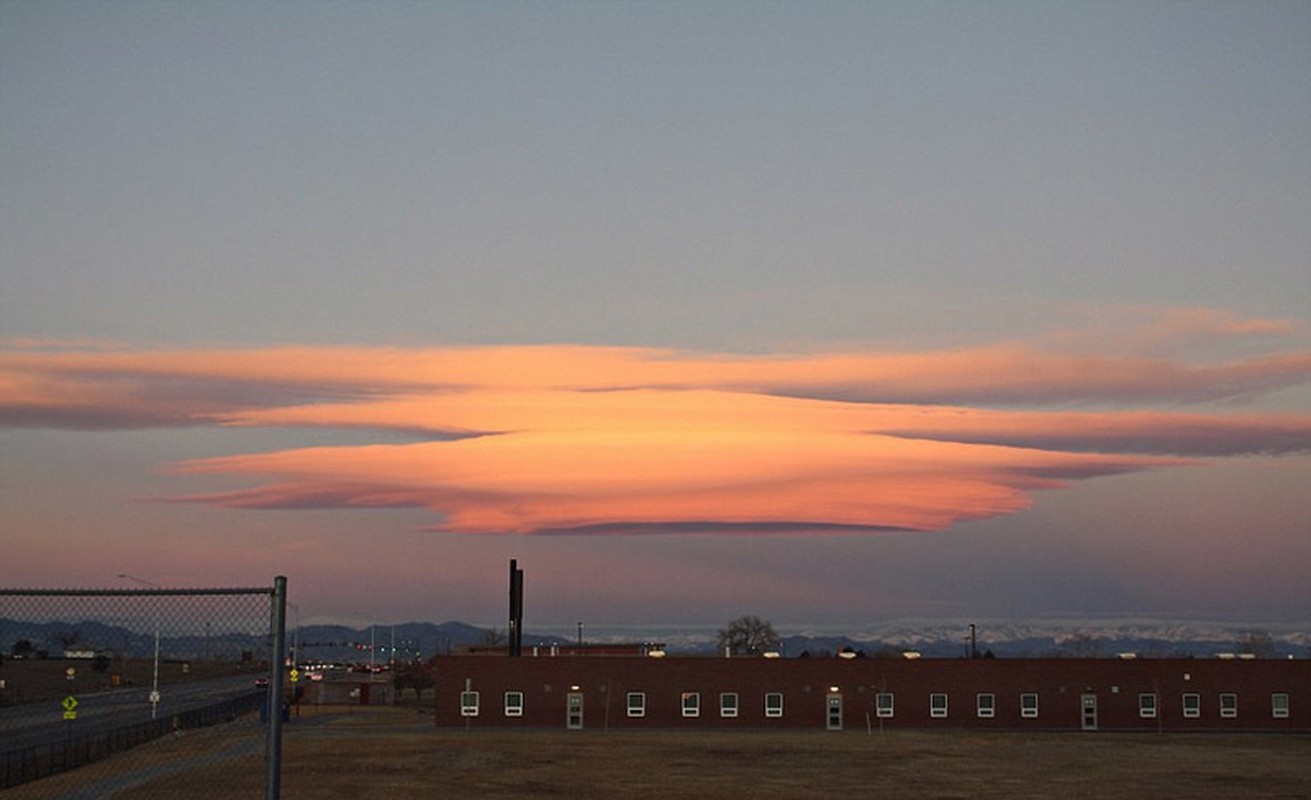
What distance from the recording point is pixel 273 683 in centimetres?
1712

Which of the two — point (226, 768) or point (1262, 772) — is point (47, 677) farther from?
point (1262, 772)

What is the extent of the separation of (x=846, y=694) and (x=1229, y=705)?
24.4 meters

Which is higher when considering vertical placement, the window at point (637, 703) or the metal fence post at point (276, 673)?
the metal fence post at point (276, 673)

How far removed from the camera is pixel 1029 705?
3610 inches

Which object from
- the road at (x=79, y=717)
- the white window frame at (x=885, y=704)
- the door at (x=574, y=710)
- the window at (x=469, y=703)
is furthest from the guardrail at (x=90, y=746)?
the white window frame at (x=885, y=704)

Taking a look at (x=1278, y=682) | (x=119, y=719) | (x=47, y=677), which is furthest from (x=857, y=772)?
(x=47, y=677)

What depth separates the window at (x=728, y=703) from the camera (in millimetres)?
90625

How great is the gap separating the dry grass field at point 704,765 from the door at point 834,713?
377 cm

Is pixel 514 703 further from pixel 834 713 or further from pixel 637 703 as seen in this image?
pixel 834 713

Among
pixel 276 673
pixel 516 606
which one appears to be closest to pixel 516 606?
pixel 516 606

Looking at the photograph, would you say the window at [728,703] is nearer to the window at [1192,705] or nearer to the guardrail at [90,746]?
the guardrail at [90,746]

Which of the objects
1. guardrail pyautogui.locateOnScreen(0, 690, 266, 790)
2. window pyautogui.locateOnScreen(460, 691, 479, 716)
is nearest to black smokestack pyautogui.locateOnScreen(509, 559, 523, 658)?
window pyautogui.locateOnScreen(460, 691, 479, 716)

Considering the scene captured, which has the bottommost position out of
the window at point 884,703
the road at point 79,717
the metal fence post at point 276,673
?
the road at point 79,717

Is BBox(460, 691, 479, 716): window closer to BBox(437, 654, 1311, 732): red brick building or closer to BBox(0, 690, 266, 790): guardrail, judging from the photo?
BBox(437, 654, 1311, 732): red brick building
